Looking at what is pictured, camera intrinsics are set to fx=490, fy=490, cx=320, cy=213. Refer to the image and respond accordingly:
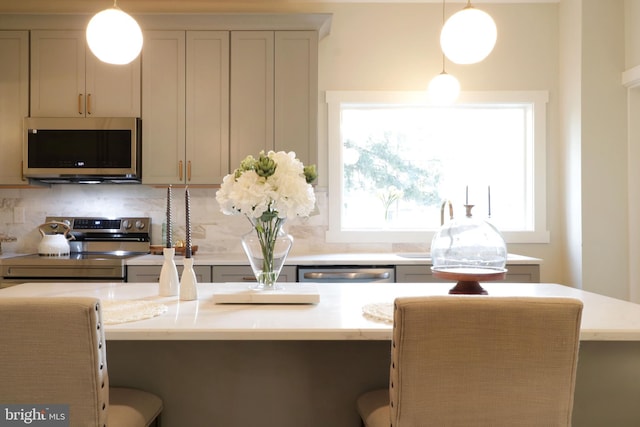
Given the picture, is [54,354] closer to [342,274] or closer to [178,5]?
[342,274]

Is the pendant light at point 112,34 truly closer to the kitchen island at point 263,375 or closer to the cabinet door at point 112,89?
the kitchen island at point 263,375

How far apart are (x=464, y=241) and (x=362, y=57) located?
239cm

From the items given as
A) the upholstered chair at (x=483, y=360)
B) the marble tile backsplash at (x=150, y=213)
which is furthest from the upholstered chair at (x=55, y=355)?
the marble tile backsplash at (x=150, y=213)

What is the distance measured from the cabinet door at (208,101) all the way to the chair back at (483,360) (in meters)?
2.54

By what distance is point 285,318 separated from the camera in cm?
142

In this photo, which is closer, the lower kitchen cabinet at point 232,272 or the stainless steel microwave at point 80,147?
the lower kitchen cabinet at point 232,272

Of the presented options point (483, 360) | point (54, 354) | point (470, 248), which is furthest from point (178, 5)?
point (483, 360)

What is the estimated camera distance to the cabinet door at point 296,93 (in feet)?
11.2

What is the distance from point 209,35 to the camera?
344 centimetres

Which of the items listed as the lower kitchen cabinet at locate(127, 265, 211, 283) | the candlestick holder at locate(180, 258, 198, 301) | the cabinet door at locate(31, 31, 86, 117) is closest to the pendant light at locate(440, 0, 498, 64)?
the candlestick holder at locate(180, 258, 198, 301)

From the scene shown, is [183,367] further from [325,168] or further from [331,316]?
[325,168]

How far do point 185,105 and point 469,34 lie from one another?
2.16m

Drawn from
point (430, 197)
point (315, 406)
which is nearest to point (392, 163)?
point (430, 197)

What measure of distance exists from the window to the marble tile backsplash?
0.71 ft
